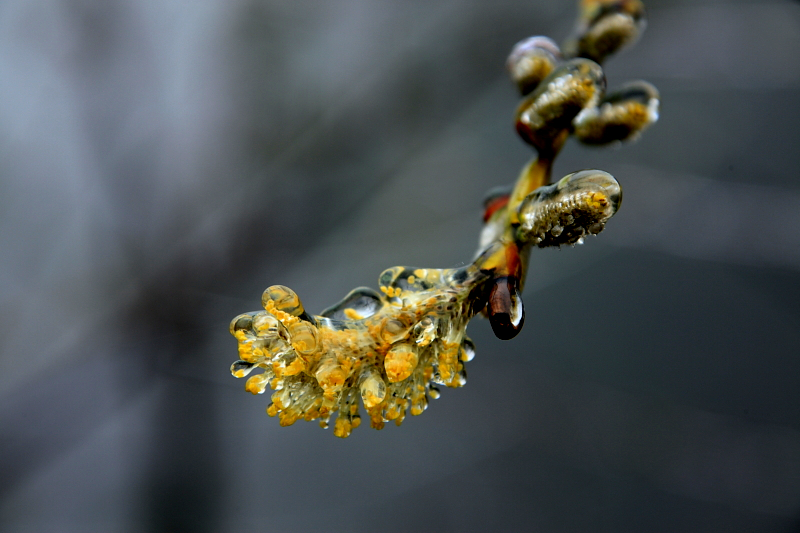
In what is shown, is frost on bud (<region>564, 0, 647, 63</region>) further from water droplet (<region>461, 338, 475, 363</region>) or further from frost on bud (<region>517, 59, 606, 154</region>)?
water droplet (<region>461, 338, 475, 363</region>)

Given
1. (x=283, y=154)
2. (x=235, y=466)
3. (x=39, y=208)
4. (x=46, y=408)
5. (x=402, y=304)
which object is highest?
(x=39, y=208)

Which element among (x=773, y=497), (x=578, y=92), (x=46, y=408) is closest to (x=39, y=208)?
(x=46, y=408)

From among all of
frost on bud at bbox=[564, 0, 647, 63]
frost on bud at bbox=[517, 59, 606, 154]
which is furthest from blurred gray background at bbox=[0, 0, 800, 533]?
frost on bud at bbox=[517, 59, 606, 154]

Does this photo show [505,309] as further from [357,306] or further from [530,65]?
[530,65]

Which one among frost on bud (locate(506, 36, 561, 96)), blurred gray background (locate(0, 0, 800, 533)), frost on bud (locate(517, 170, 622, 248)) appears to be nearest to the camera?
frost on bud (locate(517, 170, 622, 248))

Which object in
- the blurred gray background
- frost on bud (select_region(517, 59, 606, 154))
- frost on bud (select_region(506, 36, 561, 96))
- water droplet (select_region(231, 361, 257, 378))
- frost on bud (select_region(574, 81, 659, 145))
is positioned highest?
the blurred gray background

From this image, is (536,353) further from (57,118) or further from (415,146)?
(57,118)
